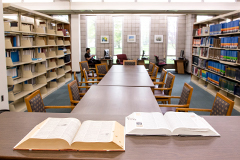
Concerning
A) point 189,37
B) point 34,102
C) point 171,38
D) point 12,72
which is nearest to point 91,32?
point 171,38

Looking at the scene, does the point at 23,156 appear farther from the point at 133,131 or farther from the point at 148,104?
the point at 148,104

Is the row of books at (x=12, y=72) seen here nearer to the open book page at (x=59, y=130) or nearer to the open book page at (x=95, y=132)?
the open book page at (x=59, y=130)

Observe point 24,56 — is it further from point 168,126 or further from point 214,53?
point 214,53

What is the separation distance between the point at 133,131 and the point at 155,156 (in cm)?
27

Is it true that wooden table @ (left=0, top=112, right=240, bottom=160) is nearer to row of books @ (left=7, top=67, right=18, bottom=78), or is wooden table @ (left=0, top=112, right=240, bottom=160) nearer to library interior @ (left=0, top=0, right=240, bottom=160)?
library interior @ (left=0, top=0, right=240, bottom=160)

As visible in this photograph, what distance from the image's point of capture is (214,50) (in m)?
6.50

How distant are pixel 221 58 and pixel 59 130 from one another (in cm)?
559

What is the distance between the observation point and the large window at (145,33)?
12039 millimetres

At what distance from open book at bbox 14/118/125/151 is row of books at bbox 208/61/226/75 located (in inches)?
206

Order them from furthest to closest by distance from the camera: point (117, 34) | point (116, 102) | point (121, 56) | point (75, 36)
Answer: point (117, 34), point (121, 56), point (75, 36), point (116, 102)

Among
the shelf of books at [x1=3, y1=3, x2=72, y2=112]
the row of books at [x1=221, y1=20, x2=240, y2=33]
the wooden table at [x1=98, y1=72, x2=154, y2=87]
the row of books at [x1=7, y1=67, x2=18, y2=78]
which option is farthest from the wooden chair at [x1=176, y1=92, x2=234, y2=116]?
the row of books at [x1=7, y1=67, x2=18, y2=78]

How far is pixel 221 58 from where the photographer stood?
5.98m

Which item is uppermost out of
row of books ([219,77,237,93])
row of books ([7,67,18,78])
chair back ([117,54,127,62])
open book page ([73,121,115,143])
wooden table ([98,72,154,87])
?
chair back ([117,54,127,62])

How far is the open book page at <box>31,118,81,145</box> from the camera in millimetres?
1295
